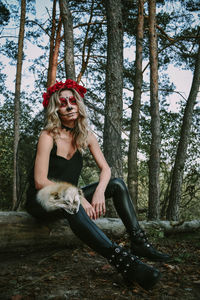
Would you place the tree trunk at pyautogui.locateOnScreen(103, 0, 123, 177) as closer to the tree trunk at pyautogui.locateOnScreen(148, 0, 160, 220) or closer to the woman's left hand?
the woman's left hand

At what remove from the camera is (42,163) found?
230cm

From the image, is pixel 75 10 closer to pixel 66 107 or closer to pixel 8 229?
pixel 66 107

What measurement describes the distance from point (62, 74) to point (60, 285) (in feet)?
31.2

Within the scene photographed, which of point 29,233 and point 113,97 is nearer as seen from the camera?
point 29,233

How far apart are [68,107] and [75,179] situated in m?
0.79

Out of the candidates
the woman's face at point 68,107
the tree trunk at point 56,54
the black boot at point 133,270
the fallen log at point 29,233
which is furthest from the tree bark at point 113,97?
the tree trunk at point 56,54

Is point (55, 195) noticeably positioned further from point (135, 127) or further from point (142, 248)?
point (135, 127)

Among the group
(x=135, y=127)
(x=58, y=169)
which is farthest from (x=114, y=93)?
(x=135, y=127)

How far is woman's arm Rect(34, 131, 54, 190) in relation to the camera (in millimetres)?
2287

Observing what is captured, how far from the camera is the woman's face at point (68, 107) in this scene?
2.71 meters

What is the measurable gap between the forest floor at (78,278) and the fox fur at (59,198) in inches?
22.5

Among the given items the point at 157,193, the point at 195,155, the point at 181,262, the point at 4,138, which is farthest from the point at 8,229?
the point at 4,138

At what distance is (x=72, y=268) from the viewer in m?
2.36

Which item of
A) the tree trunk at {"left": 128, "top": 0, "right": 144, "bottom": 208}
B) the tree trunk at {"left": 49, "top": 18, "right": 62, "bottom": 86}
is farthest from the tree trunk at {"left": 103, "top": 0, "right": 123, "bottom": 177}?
the tree trunk at {"left": 49, "top": 18, "right": 62, "bottom": 86}
